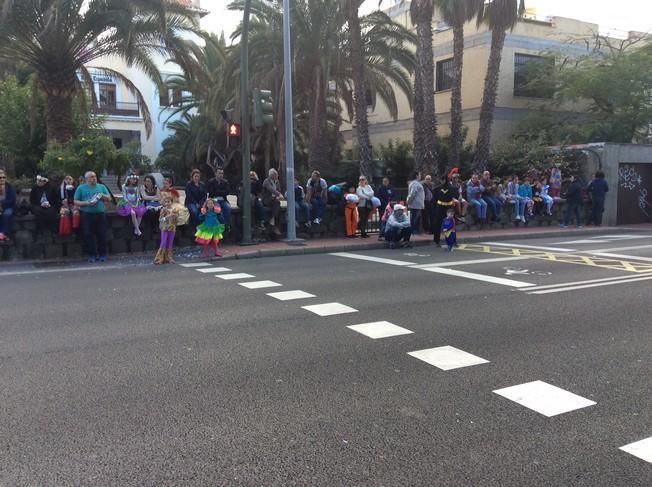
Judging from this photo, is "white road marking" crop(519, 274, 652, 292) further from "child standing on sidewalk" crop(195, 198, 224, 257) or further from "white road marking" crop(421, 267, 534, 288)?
"child standing on sidewalk" crop(195, 198, 224, 257)

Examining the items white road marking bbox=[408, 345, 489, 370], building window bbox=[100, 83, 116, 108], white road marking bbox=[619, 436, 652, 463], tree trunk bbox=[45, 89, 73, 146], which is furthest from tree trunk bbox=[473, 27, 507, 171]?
building window bbox=[100, 83, 116, 108]

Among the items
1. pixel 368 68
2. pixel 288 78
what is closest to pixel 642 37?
pixel 368 68

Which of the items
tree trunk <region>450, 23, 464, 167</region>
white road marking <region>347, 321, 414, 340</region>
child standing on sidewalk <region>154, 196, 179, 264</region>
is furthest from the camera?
tree trunk <region>450, 23, 464, 167</region>

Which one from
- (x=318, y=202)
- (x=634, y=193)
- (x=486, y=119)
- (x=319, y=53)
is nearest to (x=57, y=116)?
(x=318, y=202)

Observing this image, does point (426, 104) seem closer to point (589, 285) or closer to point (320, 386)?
point (589, 285)

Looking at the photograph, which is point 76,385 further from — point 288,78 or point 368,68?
point 368,68

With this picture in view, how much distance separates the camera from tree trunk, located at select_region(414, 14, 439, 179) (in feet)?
62.8

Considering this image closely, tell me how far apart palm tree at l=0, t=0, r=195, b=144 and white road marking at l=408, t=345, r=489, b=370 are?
1321cm

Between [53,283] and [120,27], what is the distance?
9.44 m

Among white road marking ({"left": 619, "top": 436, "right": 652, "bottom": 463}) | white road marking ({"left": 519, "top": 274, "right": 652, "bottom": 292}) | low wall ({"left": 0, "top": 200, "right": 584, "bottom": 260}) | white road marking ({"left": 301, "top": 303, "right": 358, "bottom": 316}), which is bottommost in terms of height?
white road marking ({"left": 619, "top": 436, "right": 652, "bottom": 463})

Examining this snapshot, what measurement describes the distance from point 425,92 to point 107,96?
33.4m

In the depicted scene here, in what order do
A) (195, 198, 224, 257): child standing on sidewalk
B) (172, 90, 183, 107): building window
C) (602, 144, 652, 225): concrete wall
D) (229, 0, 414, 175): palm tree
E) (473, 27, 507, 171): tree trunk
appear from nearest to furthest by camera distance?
1. (195, 198, 224, 257): child standing on sidewalk
2. (602, 144, 652, 225): concrete wall
3. (229, 0, 414, 175): palm tree
4. (473, 27, 507, 171): tree trunk
5. (172, 90, 183, 107): building window

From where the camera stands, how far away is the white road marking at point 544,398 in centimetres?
401

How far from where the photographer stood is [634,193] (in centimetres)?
2159
